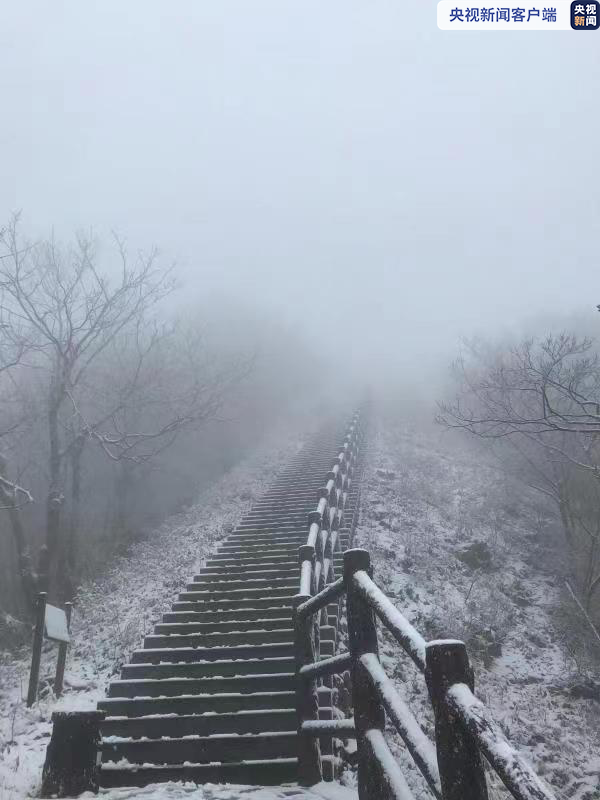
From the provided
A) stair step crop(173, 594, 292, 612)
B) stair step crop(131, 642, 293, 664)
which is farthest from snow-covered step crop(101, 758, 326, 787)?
stair step crop(173, 594, 292, 612)

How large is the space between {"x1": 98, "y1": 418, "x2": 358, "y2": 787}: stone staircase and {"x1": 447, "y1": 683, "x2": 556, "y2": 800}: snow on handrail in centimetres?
385

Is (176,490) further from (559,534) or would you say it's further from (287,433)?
(559,534)

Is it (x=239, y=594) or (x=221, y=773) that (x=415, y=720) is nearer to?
(x=221, y=773)

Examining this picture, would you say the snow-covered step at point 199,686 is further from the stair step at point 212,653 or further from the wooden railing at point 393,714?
the wooden railing at point 393,714

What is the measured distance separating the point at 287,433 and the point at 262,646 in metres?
27.2

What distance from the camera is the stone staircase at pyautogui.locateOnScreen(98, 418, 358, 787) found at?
5.57m

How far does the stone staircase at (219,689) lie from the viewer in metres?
5.57

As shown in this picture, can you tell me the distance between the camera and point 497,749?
1832 millimetres

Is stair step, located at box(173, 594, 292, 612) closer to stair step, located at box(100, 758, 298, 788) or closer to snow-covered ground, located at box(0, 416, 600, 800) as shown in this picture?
snow-covered ground, located at box(0, 416, 600, 800)

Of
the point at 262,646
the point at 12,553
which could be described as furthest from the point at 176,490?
the point at 262,646

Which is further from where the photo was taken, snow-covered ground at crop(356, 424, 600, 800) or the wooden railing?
snow-covered ground at crop(356, 424, 600, 800)

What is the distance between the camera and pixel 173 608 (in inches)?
361

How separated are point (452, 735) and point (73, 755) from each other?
13.1 feet

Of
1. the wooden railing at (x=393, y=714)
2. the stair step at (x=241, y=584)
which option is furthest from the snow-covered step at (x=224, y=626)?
the wooden railing at (x=393, y=714)
